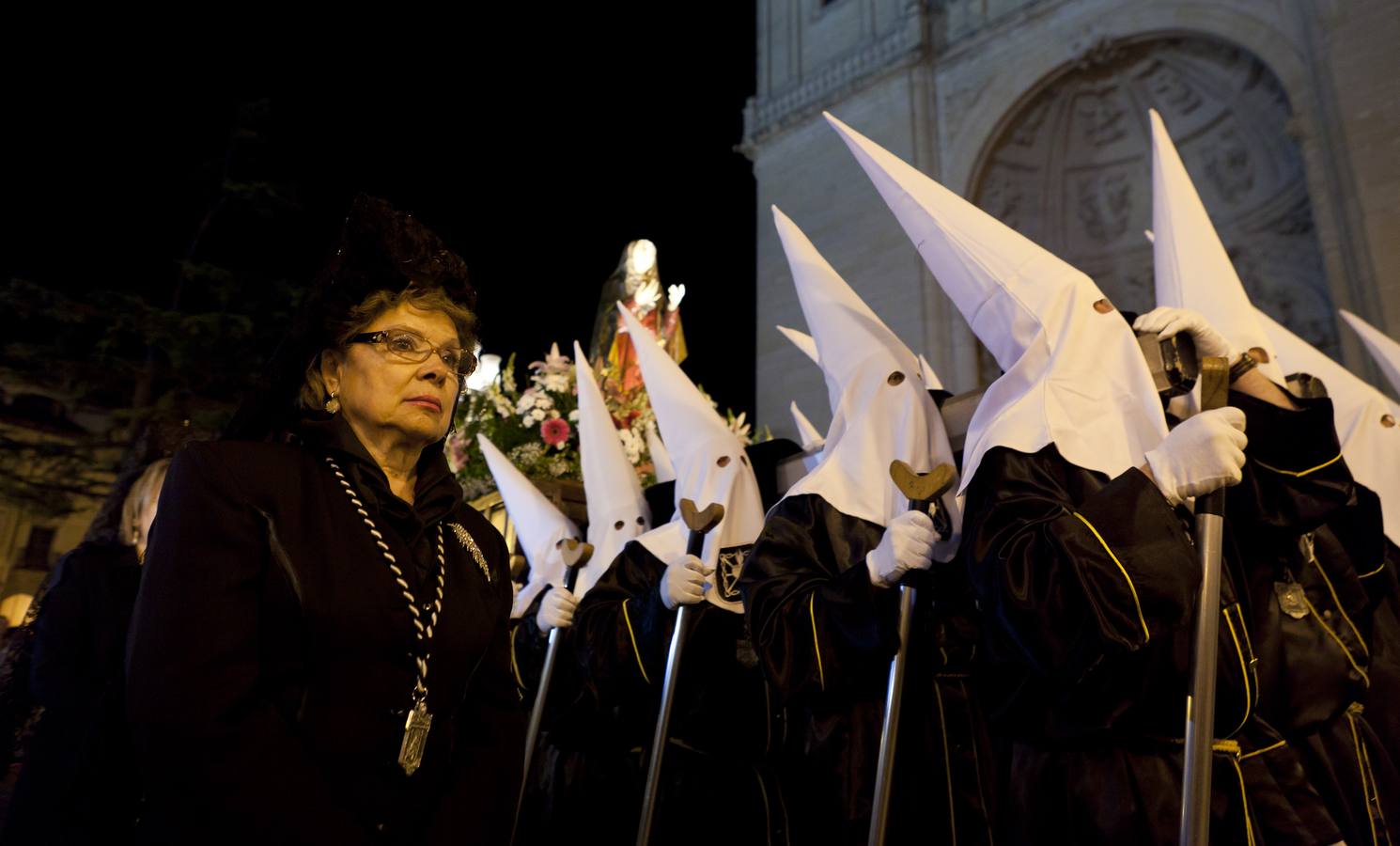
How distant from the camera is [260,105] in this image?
16.0 m

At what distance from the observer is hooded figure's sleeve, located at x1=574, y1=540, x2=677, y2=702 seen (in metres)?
3.62

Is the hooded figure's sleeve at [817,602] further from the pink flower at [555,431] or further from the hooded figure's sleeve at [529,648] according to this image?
the pink flower at [555,431]

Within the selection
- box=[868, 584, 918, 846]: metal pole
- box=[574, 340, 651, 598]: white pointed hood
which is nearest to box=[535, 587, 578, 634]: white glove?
box=[574, 340, 651, 598]: white pointed hood

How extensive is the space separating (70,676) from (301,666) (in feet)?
5.08

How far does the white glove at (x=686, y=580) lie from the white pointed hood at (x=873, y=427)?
1.42 feet

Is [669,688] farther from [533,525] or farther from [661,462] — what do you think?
[661,462]

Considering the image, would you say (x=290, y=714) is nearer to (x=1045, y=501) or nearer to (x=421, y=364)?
(x=421, y=364)

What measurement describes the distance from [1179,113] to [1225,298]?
7.13 metres

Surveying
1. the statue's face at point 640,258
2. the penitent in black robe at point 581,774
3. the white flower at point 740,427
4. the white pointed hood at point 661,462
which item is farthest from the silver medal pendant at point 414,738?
the statue's face at point 640,258

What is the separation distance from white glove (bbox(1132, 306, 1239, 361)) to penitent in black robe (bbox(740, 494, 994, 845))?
902mm

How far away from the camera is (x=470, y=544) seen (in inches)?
82.1

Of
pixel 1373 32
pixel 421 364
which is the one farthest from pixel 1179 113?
pixel 421 364

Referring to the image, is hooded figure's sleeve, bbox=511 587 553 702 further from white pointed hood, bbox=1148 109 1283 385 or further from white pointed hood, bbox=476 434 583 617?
white pointed hood, bbox=1148 109 1283 385

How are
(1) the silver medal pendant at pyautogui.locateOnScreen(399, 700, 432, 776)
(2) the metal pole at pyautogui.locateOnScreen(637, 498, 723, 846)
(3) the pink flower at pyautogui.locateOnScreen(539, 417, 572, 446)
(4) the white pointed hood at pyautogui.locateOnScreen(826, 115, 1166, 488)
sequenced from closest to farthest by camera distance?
(1) the silver medal pendant at pyautogui.locateOnScreen(399, 700, 432, 776)
(4) the white pointed hood at pyautogui.locateOnScreen(826, 115, 1166, 488)
(2) the metal pole at pyautogui.locateOnScreen(637, 498, 723, 846)
(3) the pink flower at pyautogui.locateOnScreen(539, 417, 572, 446)
